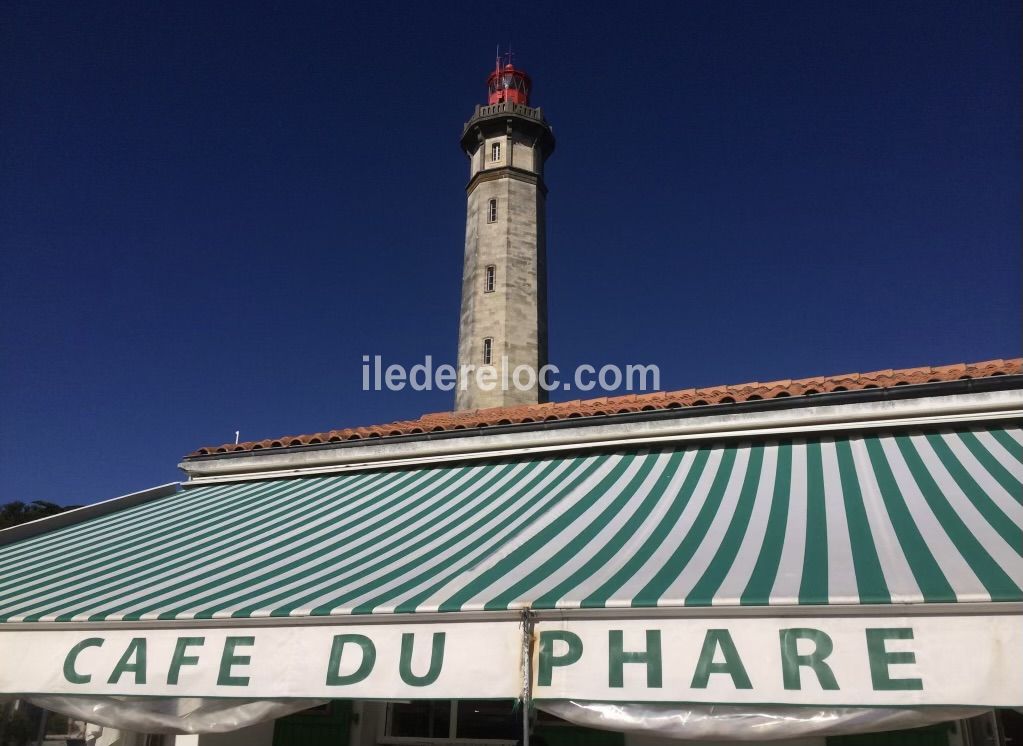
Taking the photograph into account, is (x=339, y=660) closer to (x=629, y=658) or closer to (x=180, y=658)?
(x=180, y=658)

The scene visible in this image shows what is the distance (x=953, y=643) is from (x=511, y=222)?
24698 millimetres

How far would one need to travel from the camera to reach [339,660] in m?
4.85

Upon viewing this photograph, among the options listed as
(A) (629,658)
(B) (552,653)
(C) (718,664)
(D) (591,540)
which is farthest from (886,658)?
(D) (591,540)

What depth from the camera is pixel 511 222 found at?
27.4 meters

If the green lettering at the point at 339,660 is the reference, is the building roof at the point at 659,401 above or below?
above

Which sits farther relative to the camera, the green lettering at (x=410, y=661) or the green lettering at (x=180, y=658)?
the green lettering at (x=180, y=658)

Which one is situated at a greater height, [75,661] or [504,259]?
[504,259]

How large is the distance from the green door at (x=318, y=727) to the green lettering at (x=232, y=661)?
9.17 feet

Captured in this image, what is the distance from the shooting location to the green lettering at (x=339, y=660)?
4785 mm

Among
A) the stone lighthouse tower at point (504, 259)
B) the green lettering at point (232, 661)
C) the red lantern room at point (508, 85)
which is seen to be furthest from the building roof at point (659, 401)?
the red lantern room at point (508, 85)

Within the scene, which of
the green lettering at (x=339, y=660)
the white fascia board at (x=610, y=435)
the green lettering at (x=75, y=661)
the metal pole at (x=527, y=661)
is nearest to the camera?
the metal pole at (x=527, y=661)

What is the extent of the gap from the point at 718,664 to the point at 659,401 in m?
3.45

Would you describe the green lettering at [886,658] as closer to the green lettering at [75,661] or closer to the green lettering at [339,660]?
the green lettering at [339,660]

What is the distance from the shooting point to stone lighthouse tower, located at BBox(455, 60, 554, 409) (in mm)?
25578
